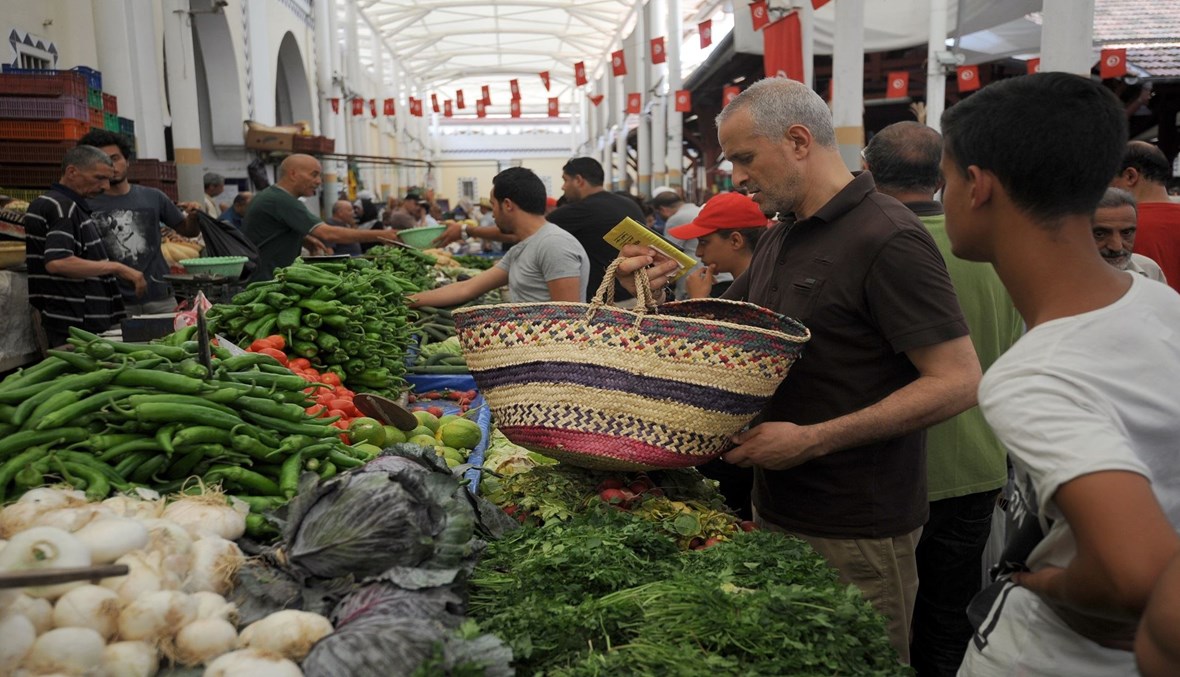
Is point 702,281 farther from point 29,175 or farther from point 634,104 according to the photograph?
point 634,104

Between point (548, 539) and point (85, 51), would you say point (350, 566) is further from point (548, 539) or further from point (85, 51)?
point (85, 51)

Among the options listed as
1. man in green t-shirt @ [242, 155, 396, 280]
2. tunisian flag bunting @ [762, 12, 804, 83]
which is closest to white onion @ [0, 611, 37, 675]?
man in green t-shirt @ [242, 155, 396, 280]

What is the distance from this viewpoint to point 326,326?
442 centimetres

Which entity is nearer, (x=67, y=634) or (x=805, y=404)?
(x=67, y=634)

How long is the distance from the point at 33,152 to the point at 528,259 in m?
5.44

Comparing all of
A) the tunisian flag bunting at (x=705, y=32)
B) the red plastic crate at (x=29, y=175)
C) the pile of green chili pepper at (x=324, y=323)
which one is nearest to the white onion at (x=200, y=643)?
the pile of green chili pepper at (x=324, y=323)

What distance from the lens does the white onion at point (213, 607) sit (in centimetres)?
187

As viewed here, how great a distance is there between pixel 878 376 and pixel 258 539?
1.64 metres

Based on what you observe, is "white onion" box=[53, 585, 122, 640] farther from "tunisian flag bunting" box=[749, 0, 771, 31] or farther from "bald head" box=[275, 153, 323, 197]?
"tunisian flag bunting" box=[749, 0, 771, 31]

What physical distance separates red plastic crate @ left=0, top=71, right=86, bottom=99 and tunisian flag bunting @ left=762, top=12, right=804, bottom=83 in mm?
6441

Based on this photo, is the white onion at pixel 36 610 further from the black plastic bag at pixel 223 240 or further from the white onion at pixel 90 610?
the black plastic bag at pixel 223 240

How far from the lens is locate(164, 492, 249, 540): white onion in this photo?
2.23m

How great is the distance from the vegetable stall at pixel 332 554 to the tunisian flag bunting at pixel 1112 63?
10383mm

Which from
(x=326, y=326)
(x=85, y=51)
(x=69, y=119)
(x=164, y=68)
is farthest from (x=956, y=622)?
(x=164, y=68)
